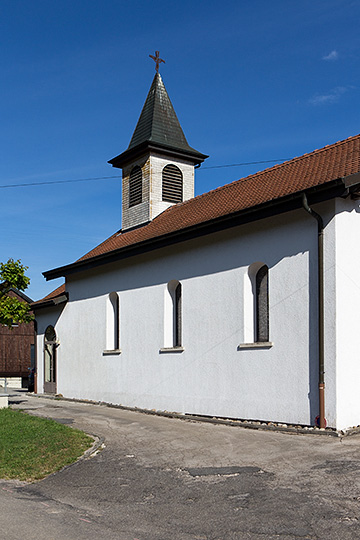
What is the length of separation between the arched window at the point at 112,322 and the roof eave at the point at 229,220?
1.28 metres

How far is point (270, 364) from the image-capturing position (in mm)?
12891

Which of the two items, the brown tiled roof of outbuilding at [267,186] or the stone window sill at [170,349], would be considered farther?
the stone window sill at [170,349]

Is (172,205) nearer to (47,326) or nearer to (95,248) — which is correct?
(95,248)

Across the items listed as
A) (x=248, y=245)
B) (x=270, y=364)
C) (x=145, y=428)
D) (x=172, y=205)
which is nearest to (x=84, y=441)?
(x=145, y=428)

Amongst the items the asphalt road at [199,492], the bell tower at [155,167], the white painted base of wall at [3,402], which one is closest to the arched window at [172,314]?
the white painted base of wall at [3,402]

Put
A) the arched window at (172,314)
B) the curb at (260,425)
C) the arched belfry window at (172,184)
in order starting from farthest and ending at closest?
the arched belfry window at (172,184)
the arched window at (172,314)
the curb at (260,425)

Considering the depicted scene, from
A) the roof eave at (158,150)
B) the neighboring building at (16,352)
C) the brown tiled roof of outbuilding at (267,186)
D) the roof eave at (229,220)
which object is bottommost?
the neighboring building at (16,352)

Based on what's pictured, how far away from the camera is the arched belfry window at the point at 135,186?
22.9m

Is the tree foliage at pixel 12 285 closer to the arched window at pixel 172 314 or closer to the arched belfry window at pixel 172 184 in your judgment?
the arched window at pixel 172 314

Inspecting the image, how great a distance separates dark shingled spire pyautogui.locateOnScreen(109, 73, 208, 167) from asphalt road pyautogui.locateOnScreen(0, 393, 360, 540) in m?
13.6

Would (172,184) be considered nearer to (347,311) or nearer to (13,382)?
(347,311)

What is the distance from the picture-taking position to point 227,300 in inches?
561

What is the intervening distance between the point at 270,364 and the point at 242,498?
6.04m

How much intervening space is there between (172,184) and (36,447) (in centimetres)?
1410
